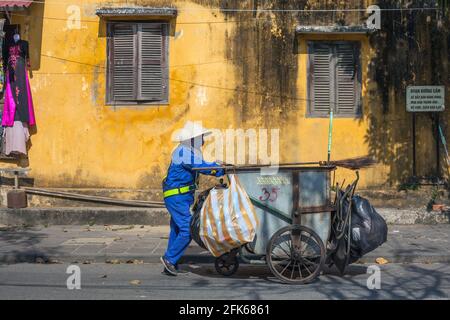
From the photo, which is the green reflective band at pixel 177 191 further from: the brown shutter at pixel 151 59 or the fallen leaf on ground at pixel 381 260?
the brown shutter at pixel 151 59

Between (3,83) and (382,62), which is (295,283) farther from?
(3,83)

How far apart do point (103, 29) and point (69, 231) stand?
149 inches

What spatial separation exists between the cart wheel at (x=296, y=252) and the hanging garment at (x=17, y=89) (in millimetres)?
6235

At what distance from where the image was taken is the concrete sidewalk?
8812 mm

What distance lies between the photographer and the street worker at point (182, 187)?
750 cm

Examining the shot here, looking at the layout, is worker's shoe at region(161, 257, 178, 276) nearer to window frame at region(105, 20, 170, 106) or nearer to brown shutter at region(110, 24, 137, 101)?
window frame at region(105, 20, 170, 106)

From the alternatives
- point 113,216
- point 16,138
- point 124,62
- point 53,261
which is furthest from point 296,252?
point 16,138

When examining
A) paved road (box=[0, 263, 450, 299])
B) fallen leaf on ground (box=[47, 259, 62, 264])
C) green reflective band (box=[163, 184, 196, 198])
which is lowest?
fallen leaf on ground (box=[47, 259, 62, 264])

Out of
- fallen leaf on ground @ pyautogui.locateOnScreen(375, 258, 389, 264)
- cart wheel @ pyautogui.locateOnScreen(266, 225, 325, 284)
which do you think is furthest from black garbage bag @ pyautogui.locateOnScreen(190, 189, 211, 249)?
fallen leaf on ground @ pyautogui.locateOnScreen(375, 258, 389, 264)

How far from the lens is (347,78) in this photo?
1154cm

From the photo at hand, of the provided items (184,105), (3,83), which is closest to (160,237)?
(184,105)

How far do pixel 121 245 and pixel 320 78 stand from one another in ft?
15.9

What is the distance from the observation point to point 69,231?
1070cm

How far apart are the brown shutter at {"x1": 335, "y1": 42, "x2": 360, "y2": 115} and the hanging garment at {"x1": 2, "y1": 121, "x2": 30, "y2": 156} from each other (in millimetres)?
5874
